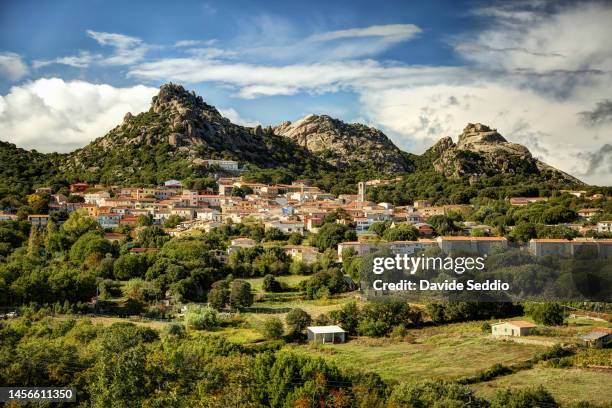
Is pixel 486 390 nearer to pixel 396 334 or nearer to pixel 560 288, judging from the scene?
pixel 396 334

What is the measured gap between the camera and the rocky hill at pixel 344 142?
54.0m

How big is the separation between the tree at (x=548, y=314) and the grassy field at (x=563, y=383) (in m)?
2.41

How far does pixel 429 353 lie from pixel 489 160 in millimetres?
32899

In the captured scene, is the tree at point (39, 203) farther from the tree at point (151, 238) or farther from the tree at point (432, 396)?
the tree at point (432, 396)

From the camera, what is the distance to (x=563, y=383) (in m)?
11.2

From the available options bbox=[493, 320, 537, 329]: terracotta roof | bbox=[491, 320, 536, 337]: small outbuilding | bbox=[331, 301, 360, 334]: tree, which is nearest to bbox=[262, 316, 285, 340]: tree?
bbox=[331, 301, 360, 334]: tree

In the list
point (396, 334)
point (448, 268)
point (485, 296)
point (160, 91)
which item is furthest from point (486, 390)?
point (160, 91)

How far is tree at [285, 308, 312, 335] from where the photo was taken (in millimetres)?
14641

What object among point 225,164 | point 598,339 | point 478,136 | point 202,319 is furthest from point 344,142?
point 598,339

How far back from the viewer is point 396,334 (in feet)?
47.4

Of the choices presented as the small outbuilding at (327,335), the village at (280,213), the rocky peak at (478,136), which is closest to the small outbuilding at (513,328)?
the small outbuilding at (327,335)

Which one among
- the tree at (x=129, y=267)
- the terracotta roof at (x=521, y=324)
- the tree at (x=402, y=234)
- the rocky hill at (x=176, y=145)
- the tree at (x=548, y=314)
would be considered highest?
the rocky hill at (x=176, y=145)

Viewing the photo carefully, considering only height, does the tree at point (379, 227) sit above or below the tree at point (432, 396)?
above

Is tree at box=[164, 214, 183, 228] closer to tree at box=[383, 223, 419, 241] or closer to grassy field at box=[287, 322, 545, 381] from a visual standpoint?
tree at box=[383, 223, 419, 241]
